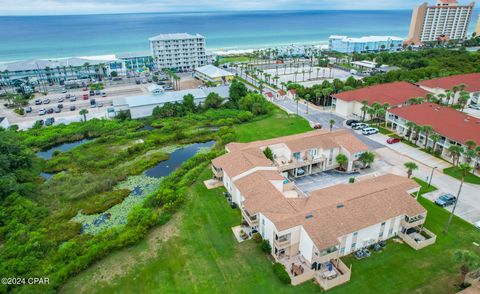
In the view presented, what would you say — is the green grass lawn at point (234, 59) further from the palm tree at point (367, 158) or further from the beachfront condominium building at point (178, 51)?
the palm tree at point (367, 158)

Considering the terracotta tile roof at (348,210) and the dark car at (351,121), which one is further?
the dark car at (351,121)

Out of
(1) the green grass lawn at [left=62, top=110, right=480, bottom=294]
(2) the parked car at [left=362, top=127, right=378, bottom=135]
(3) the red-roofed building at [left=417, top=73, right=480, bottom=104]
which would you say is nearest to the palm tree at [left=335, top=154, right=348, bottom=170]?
(1) the green grass lawn at [left=62, top=110, right=480, bottom=294]

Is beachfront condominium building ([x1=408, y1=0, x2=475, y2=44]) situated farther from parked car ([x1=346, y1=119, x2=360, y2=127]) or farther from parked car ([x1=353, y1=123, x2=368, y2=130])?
parked car ([x1=353, y1=123, x2=368, y2=130])

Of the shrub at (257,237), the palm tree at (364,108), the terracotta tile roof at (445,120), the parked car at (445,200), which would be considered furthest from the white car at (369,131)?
the shrub at (257,237)

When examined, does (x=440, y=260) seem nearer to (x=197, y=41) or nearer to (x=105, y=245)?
(x=105, y=245)

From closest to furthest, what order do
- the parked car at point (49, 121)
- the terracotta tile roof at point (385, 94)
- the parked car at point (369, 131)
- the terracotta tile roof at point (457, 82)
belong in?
the parked car at point (369, 131) → the terracotta tile roof at point (385, 94) → the parked car at point (49, 121) → the terracotta tile roof at point (457, 82)

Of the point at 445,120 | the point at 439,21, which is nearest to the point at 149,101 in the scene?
the point at 445,120

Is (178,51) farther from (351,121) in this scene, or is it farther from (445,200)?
(445,200)

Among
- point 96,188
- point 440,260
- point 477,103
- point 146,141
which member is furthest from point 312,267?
point 477,103
